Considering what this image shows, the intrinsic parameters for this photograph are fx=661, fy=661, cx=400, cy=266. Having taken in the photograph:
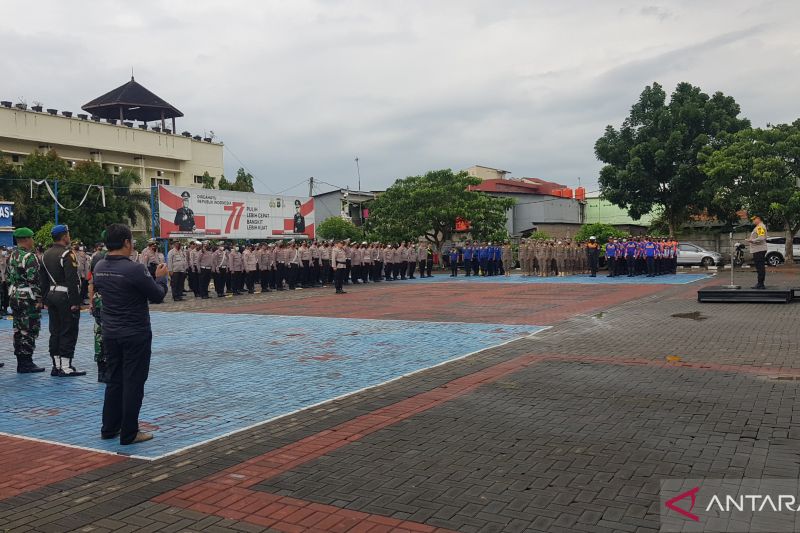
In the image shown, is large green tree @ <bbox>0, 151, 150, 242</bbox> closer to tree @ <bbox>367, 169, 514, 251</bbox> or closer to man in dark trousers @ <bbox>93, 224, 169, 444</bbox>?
tree @ <bbox>367, 169, 514, 251</bbox>

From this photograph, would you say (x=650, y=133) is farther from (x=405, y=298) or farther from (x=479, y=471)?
(x=479, y=471)

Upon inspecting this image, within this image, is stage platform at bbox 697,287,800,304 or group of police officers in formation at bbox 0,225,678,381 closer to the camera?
group of police officers in formation at bbox 0,225,678,381

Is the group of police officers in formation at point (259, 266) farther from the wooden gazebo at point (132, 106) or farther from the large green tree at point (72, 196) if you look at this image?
the wooden gazebo at point (132, 106)

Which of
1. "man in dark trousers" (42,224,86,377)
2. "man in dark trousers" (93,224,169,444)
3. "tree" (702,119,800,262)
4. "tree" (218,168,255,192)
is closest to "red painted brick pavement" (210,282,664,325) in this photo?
"man in dark trousers" (42,224,86,377)

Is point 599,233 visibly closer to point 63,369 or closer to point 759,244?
point 759,244

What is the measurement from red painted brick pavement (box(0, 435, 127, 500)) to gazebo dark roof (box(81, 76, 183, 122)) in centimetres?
5961

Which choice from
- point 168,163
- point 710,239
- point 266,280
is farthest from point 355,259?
point 168,163

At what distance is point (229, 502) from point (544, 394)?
12.4ft

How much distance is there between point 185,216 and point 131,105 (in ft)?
118

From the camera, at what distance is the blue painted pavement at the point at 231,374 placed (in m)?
6.55

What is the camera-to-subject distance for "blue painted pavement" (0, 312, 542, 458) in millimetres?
6547

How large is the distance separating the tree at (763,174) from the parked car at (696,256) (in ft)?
9.47

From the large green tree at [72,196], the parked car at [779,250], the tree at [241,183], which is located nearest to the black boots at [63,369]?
the large green tree at [72,196]

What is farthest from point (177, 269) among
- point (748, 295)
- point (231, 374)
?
point (748, 295)
